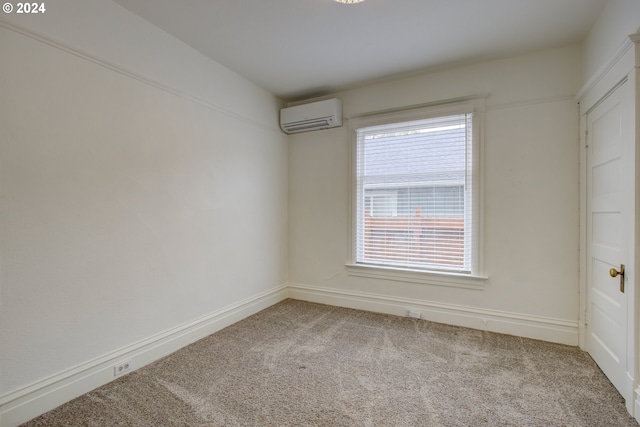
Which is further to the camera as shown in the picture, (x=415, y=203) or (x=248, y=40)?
(x=415, y=203)

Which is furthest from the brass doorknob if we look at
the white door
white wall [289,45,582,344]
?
white wall [289,45,582,344]

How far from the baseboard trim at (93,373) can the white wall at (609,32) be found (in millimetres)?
3784

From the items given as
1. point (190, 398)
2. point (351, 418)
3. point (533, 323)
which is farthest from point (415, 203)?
point (190, 398)

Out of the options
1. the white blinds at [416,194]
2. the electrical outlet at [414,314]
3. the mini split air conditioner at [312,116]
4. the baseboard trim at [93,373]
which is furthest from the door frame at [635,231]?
the baseboard trim at [93,373]

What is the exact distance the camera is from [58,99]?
1.86 meters

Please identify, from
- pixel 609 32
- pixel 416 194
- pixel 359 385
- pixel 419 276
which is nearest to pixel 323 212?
pixel 416 194

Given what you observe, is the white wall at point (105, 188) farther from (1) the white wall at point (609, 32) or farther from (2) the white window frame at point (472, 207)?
(1) the white wall at point (609, 32)

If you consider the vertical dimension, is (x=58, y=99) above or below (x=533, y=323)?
above

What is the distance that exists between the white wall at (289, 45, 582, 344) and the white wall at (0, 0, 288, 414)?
1.93m

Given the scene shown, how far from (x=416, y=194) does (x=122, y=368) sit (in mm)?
3081

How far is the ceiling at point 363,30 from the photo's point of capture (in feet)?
7.18

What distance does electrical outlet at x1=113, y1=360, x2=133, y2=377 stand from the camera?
84.4 inches

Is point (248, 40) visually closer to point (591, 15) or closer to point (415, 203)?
point (415, 203)

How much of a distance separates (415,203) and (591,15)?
6.62 ft
